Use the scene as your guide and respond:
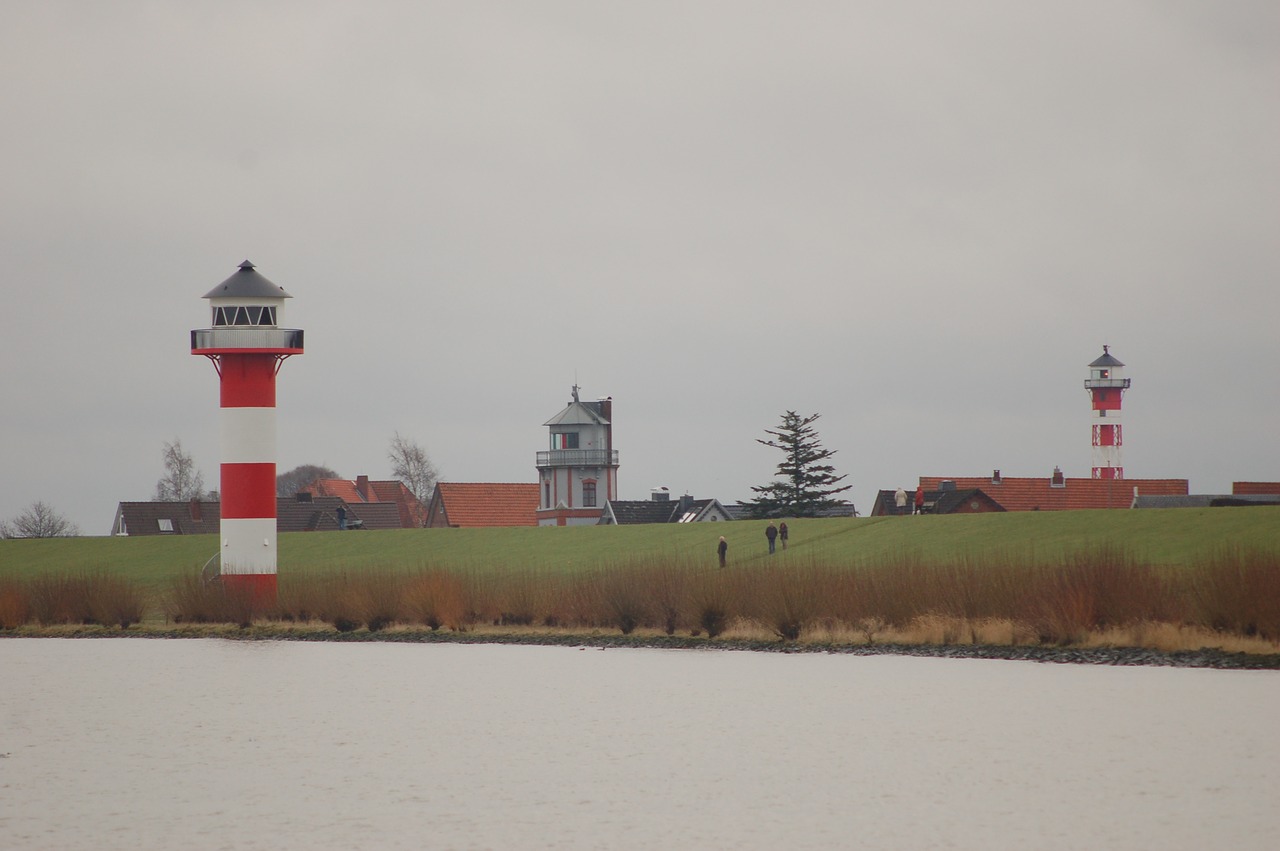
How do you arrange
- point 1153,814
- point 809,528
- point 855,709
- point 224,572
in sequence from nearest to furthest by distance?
point 1153,814
point 855,709
point 224,572
point 809,528

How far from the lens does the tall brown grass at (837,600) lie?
2861 cm

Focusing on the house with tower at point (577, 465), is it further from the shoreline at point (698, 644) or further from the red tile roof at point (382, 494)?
the shoreline at point (698, 644)

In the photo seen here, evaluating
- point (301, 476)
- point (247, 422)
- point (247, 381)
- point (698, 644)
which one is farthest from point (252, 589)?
point (301, 476)

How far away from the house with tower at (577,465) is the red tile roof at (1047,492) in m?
26.7

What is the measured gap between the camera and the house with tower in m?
103

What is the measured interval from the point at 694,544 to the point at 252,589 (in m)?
20.1

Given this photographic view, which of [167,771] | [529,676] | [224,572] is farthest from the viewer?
[224,572]

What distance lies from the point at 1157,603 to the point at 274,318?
2212 centimetres

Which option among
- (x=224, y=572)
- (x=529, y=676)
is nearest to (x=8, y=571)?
(x=224, y=572)

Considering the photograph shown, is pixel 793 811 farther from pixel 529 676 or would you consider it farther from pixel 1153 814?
pixel 529 676

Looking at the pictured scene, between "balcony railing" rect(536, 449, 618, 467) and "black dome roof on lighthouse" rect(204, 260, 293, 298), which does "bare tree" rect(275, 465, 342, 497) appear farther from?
"black dome roof on lighthouse" rect(204, 260, 293, 298)

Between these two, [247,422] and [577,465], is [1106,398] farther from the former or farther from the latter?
[247,422]

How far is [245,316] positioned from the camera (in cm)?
3959

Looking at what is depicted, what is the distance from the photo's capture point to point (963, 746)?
1859 cm
